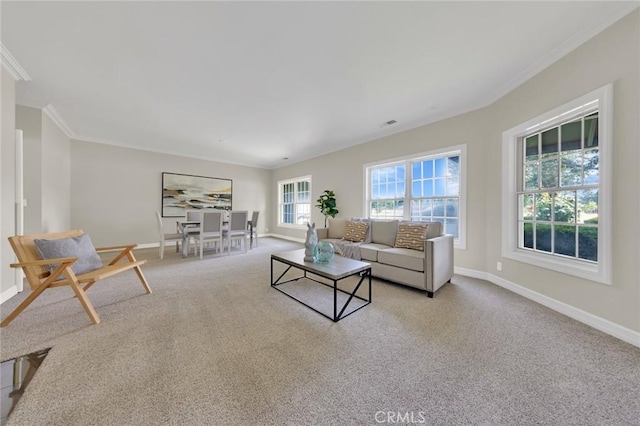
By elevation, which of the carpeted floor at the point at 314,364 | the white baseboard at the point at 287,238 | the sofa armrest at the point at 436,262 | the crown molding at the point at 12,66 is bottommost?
the carpeted floor at the point at 314,364

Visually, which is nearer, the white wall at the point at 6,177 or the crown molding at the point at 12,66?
the crown molding at the point at 12,66

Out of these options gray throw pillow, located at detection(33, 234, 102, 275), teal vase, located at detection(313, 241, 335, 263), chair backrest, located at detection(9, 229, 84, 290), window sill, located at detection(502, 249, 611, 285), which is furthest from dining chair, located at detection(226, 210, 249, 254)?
window sill, located at detection(502, 249, 611, 285)

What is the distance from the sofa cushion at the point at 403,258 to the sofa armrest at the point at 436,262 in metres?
0.09

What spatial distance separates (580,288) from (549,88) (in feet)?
6.92

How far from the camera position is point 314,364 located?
58.1 inches

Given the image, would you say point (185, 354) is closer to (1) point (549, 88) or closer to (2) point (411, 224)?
(2) point (411, 224)

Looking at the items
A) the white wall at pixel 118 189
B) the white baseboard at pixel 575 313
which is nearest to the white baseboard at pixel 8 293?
the white wall at pixel 118 189

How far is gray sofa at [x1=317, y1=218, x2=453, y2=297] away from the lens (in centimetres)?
259

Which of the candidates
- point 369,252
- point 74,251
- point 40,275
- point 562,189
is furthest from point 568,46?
point 40,275

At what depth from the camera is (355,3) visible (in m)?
1.69

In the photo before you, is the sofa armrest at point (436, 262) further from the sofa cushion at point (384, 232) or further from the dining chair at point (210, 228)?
the dining chair at point (210, 228)

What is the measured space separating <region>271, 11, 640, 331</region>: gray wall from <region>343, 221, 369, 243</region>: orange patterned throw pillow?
155 centimetres

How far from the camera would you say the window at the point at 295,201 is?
6840 mm

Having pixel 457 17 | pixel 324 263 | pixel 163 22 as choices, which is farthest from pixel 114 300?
pixel 457 17
